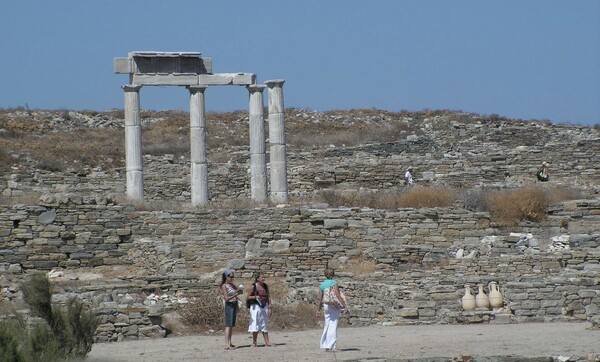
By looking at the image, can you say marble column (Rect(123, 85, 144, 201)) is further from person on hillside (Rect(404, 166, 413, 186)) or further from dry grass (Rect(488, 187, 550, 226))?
person on hillside (Rect(404, 166, 413, 186))

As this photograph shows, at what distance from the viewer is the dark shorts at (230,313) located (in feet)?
66.9

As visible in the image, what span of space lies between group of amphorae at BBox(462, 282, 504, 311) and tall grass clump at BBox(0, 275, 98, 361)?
760 cm

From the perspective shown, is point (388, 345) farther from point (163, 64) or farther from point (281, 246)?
point (163, 64)

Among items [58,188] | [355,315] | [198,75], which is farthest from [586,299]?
[58,188]

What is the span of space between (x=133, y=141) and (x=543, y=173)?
14.2 meters

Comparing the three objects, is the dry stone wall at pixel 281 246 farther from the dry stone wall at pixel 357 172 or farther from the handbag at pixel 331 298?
the dry stone wall at pixel 357 172

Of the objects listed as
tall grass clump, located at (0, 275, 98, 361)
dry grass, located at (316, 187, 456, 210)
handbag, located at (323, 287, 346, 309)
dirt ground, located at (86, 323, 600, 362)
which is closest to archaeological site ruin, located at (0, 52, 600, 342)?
dry grass, located at (316, 187, 456, 210)

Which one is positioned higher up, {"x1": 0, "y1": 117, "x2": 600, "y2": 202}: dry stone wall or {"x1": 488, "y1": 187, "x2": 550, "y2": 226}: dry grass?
{"x1": 0, "y1": 117, "x2": 600, "y2": 202}: dry stone wall

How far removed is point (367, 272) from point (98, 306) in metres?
8.01

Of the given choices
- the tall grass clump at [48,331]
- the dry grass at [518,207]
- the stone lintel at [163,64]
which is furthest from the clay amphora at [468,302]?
the stone lintel at [163,64]

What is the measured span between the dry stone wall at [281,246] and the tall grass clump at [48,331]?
5.93 metres

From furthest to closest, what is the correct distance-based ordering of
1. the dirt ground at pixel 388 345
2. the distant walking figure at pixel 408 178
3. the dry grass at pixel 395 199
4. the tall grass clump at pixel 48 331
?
the distant walking figure at pixel 408 178
the dry grass at pixel 395 199
the dirt ground at pixel 388 345
the tall grass clump at pixel 48 331

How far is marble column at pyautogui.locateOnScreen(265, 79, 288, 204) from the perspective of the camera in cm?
3662

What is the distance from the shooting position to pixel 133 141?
116ft
